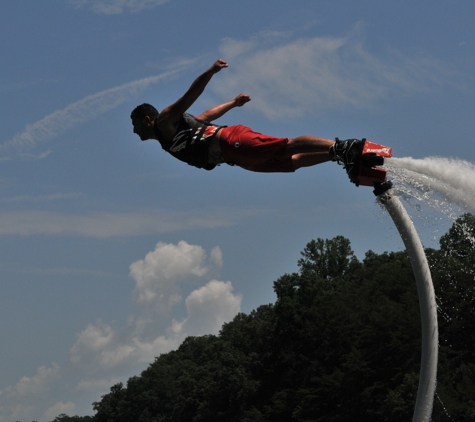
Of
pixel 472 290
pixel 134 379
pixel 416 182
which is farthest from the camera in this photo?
pixel 134 379

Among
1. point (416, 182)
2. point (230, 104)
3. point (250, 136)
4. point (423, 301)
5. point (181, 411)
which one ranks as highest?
point (181, 411)

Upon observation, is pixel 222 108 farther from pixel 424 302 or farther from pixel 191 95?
pixel 424 302

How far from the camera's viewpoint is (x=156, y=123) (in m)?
13.8

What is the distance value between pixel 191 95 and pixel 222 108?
7.93 ft

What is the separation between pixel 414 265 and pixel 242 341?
319ft

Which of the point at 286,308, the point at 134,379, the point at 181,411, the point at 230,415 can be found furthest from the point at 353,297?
the point at 134,379

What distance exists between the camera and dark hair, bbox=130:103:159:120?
46.0 ft

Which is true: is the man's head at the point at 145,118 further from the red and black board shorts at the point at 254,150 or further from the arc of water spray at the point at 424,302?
the arc of water spray at the point at 424,302

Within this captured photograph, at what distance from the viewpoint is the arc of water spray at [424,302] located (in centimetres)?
1371

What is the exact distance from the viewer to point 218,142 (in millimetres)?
13727

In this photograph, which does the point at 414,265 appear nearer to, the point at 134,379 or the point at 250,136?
the point at 250,136

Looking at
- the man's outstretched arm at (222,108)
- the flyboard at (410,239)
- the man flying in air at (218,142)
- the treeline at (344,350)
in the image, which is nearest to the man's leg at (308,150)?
the man flying in air at (218,142)

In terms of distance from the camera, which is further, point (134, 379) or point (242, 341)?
point (134, 379)

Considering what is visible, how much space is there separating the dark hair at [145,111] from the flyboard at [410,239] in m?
3.44
